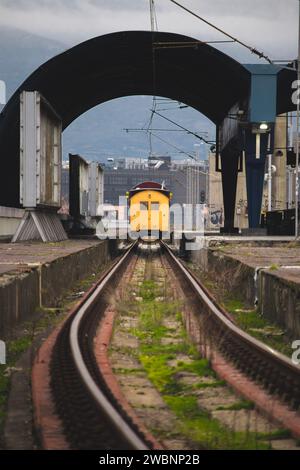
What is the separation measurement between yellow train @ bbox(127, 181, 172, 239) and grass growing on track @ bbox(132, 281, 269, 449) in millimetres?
28642

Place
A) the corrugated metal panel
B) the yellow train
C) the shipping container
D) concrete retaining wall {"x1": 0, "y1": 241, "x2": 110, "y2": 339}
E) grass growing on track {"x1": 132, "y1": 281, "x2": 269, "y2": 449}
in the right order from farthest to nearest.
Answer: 1. the yellow train
2. the corrugated metal panel
3. the shipping container
4. concrete retaining wall {"x1": 0, "y1": 241, "x2": 110, "y2": 339}
5. grass growing on track {"x1": 132, "y1": 281, "x2": 269, "y2": 449}

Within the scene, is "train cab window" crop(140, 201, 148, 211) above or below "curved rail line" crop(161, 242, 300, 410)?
above

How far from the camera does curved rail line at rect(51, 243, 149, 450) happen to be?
16.4 ft

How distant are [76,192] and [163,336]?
33207 mm

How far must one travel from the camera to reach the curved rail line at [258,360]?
6.83m

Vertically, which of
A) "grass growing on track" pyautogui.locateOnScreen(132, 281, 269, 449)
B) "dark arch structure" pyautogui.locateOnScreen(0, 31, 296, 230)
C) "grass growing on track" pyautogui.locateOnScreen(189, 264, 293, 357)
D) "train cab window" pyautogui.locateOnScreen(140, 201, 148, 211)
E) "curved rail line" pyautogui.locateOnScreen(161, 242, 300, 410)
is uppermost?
"dark arch structure" pyautogui.locateOnScreen(0, 31, 296, 230)

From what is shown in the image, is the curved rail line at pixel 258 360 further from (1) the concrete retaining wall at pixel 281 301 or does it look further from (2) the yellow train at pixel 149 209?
(2) the yellow train at pixel 149 209

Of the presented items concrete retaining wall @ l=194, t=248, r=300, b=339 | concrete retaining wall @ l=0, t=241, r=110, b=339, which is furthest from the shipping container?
concrete retaining wall @ l=194, t=248, r=300, b=339

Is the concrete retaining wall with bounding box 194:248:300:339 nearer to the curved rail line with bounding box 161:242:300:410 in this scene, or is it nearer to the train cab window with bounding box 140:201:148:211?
the curved rail line with bounding box 161:242:300:410

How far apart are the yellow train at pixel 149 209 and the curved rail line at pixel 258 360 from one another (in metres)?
31.5

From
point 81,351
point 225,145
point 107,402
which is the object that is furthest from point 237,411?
point 225,145

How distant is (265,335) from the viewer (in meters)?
10.4

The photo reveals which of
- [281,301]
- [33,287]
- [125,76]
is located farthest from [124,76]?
[281,301]

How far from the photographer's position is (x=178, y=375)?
8.05 m
